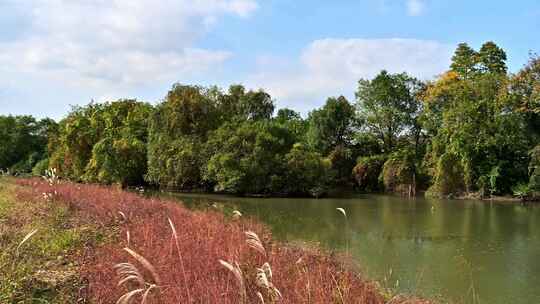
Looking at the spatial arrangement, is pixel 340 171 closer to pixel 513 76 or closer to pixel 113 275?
pixel 513 76

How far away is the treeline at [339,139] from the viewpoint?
120ft

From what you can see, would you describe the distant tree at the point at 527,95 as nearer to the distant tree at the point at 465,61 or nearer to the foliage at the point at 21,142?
the distant tree at the point at 465,61

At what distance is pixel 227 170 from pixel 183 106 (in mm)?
7616

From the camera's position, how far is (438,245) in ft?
50.1

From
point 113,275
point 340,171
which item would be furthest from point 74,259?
point 340,171

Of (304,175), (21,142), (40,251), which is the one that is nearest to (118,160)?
(304,175)

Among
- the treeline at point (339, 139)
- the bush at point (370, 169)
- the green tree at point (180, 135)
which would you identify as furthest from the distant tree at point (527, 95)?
the green tree at point (180, 135)

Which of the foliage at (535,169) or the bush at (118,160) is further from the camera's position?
the bush at (118,160)

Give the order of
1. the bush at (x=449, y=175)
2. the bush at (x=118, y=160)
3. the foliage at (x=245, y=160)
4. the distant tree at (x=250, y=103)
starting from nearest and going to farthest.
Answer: the foliage at (x=245, y=160) < the bush at (x=449, y=175) < the bush at (x=118, y=160) < the distant tree at (x=250, y=103)

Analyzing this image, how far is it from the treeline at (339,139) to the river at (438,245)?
10.4 m

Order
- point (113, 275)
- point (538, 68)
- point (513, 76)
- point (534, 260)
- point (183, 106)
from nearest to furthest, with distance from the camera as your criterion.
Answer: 1. point (113, 275)
2. point (534, 260)
3. point (538, 68)
4. point (513, 76)
5. point (183, 106)

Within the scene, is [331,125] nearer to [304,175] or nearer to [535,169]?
[304,175]

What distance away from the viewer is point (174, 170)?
38.8 meters

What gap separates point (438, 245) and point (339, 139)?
33.2 m
